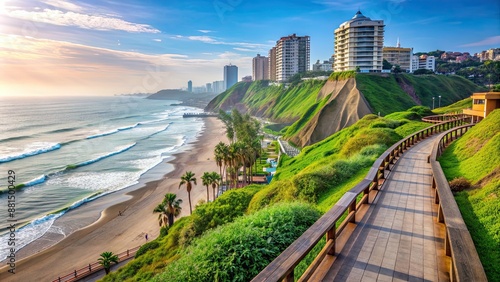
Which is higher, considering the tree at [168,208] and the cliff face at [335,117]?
the cliff face at [335,117]

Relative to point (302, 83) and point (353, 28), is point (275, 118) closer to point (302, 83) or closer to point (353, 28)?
point (302, 83)

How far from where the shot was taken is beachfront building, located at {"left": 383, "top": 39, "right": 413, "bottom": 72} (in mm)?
129125

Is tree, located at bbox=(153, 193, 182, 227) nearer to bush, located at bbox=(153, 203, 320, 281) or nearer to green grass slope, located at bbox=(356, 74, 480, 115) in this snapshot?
bush, located at bbox=(153, 203, 320, 281)

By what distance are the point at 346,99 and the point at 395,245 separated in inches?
2495

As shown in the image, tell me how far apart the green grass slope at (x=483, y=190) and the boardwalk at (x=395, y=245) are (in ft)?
2.51

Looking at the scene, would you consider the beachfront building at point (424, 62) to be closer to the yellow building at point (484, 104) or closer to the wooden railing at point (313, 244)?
the yellow building at point (484, 104)

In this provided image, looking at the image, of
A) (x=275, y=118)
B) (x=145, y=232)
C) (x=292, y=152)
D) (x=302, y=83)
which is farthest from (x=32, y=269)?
(x=302, y=83)

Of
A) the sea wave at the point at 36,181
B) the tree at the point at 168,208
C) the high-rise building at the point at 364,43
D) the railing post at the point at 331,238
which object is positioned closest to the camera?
the railing post at the point at 331,238

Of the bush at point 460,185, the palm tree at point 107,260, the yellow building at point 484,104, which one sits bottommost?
the palm tree at point 107,260

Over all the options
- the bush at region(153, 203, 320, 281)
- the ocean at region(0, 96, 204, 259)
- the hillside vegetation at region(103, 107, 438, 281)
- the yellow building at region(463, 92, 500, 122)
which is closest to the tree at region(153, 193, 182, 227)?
the hillside vegetation at region(103, 107, 438, 281)

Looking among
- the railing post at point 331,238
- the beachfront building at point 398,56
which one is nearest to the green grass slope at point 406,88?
the beachfront building at point 398,56

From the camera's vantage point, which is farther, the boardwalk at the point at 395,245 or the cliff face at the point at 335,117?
the cliff face at the point at 335,117

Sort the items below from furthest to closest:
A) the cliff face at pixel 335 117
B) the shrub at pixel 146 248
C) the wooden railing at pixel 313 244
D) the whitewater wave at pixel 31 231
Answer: the cliff face at pixel 335 117 → the whitewater wave at pixel 31 231 → the shrub at pixel 146 248 → the wooden railing at pixel 313 244

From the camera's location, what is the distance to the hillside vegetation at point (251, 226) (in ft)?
24.2
